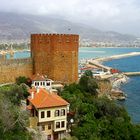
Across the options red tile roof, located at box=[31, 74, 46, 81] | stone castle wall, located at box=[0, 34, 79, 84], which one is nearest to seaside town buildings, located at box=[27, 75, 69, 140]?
red tile roof, located at box=[31, 74, 46, 81]

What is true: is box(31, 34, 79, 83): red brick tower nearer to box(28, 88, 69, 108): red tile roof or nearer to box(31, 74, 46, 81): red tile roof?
box(31, 74, 46, 81): red tile roof

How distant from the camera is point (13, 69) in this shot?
3120 cm

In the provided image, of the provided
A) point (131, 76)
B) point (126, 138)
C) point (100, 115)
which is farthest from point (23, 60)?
point (131, 76)

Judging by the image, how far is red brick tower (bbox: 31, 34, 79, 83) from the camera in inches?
1225

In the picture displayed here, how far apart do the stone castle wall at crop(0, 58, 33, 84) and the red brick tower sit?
3.56 feet

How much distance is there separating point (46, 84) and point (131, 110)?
12.2 metres

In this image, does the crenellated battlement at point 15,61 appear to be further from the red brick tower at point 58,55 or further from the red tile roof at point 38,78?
the red tile roof at point 38,78

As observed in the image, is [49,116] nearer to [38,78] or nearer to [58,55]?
[38,78]

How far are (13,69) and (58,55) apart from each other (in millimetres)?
4030

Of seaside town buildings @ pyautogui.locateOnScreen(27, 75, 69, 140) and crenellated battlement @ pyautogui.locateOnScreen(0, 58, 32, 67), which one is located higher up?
crenellated battlement @ pyautogui.locateOnScreen(0, 58, 32, 67)

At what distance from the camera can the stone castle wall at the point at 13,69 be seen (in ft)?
100

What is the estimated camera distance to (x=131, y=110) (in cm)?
3753

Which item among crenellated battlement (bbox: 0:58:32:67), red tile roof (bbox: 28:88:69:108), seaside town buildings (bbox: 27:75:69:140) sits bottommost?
seaside town buildings (bbox: 27:75:69:140)

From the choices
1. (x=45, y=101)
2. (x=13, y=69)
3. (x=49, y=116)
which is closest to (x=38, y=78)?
(x=13, y=69)
